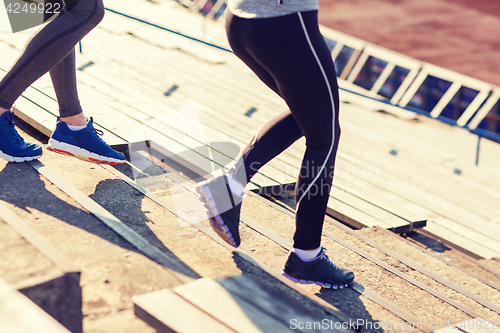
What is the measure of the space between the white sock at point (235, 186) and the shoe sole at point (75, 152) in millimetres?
751

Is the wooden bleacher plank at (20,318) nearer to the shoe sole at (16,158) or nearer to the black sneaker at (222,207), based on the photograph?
the black sneaker at (222,207)

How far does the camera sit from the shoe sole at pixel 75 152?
7.37ft

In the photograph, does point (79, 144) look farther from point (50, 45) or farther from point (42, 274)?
point (42, 274)

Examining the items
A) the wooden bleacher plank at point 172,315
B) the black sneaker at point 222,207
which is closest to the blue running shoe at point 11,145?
the black sneaker at point 222,207

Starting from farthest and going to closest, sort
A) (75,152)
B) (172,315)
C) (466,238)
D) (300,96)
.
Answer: (466,238)
(75,152)
(300,96)
(172,315)

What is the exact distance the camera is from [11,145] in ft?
7.00

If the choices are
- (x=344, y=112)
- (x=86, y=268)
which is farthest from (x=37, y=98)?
(x=344, y=112)

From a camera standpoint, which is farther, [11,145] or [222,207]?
[11,145]

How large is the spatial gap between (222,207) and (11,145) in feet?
3.41

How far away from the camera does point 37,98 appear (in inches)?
123

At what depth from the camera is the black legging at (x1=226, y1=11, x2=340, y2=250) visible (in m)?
1.58

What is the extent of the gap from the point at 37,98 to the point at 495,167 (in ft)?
18.0

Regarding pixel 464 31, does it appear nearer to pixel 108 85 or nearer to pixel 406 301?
pixel 108 85

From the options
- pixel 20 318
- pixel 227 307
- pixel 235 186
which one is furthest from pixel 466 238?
pixel 20 318
